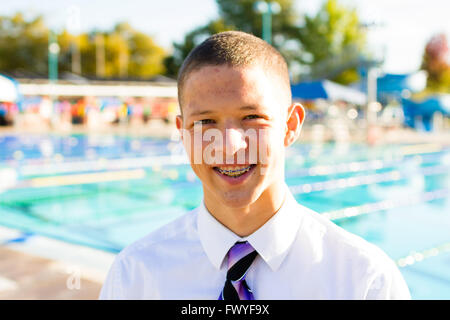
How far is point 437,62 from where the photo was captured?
4812 centimetres

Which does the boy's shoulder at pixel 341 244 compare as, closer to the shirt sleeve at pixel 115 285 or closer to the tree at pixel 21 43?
the shirt sleeve at pixel 115 285

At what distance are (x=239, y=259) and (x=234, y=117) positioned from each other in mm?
471

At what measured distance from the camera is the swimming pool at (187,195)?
21.2 ft

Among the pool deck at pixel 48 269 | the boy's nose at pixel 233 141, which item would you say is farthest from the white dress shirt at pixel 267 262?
the pool deck at pixel 48 269

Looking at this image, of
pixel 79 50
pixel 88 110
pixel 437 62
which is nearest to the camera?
pixel 88 110

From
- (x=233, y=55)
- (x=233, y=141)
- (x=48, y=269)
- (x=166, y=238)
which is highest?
(x=233, y=55)

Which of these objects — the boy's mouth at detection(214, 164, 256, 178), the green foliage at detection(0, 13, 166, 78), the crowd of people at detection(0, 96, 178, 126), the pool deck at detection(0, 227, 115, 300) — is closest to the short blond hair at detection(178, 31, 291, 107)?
the boy's mouth at detection(214, 164, 256, 178)

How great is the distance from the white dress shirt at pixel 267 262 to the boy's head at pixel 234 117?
0.52ft

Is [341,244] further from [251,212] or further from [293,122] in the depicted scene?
[293,122]

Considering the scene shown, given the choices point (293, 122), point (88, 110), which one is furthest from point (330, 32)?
point (293, 122)
